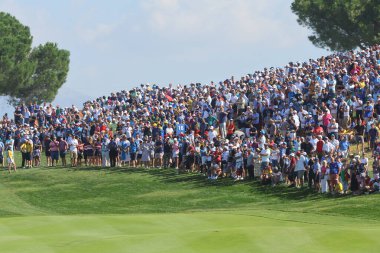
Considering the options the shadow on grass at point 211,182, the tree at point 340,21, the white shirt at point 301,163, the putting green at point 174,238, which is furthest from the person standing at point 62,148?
the tree at point 340,21

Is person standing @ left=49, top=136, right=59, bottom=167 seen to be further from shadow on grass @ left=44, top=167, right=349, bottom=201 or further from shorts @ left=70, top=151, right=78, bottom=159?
shorts @ left=70, top=151, right=78, bottom=159

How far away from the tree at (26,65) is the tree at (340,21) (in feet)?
92.6

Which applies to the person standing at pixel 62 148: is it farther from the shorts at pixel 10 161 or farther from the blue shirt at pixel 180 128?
the blue shirt at pixel 180 128

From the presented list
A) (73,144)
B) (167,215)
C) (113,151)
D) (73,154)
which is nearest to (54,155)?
(73,154)

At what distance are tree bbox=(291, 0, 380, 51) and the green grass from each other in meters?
43.9

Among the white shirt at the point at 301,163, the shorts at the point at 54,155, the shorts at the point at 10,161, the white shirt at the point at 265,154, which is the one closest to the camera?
the white shirt at the point at 301,163

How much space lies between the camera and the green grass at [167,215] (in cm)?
1869

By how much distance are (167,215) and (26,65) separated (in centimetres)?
6649

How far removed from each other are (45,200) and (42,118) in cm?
1575

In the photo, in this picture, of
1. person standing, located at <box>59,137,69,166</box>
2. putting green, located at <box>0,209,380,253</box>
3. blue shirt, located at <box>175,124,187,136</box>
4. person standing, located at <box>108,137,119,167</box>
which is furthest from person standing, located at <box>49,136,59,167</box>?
putting green, located at <box>0,209,380,253</box>

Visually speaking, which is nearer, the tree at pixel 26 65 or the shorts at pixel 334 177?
the shorts at pixel 334 177

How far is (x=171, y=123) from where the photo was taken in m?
45.6

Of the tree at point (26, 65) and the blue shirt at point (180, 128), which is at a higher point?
the tree at point (26, 65)

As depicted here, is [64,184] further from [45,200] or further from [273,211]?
[273,211]
